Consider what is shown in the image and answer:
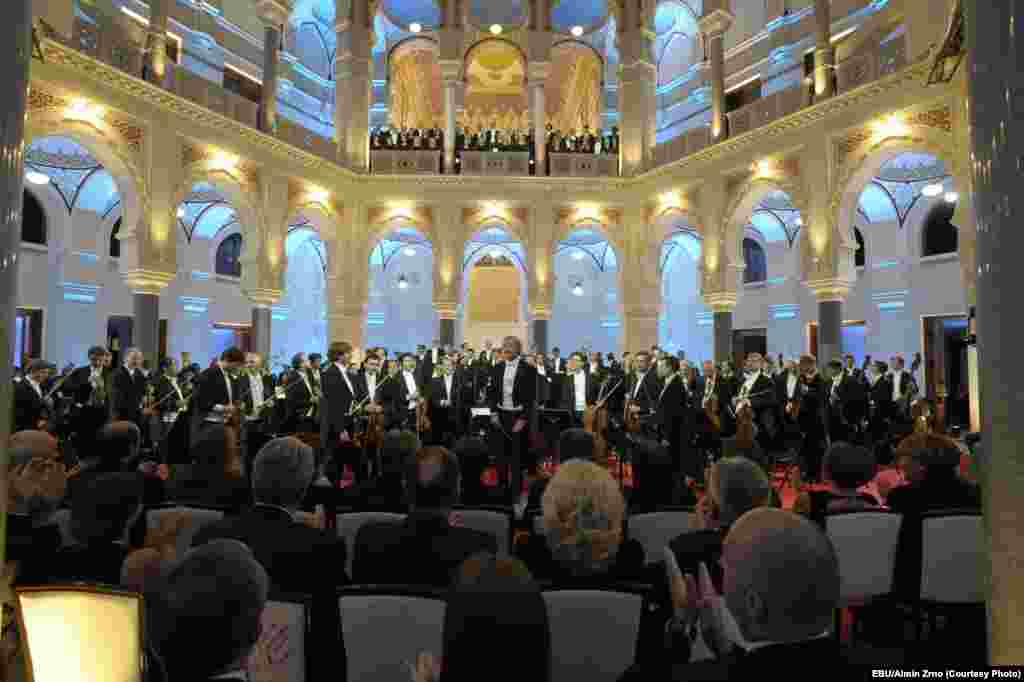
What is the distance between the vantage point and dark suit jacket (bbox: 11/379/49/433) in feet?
24.0

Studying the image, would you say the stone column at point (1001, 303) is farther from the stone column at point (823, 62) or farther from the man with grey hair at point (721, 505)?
the stone column at point (823, 62)

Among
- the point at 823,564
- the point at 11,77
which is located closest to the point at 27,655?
the point at 11,77

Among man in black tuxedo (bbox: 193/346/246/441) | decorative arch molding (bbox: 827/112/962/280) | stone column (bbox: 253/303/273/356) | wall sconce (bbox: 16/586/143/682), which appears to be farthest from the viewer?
stone column (bbox: 253/303/273/356)

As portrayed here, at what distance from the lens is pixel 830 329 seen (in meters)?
13.5

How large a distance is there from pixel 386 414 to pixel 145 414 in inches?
126

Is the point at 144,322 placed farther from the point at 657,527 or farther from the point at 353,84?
the point at 657,527

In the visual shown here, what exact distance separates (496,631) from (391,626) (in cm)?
72

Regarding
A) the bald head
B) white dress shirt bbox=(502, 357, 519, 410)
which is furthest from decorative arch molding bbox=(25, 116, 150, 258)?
the bald head

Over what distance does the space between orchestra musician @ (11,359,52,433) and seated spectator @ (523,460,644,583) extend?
7.47 m

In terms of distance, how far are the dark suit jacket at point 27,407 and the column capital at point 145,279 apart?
18.0 feet

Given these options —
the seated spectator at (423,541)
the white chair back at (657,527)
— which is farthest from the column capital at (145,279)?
the white chair back at (657,527)

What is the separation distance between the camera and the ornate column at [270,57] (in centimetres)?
1555

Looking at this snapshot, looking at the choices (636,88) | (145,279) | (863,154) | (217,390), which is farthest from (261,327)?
(863,154)

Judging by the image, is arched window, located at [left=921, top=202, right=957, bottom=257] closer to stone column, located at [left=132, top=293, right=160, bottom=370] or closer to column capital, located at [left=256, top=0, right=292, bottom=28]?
column capital, located at [left=256, top=0, right=292, bottom=28]
